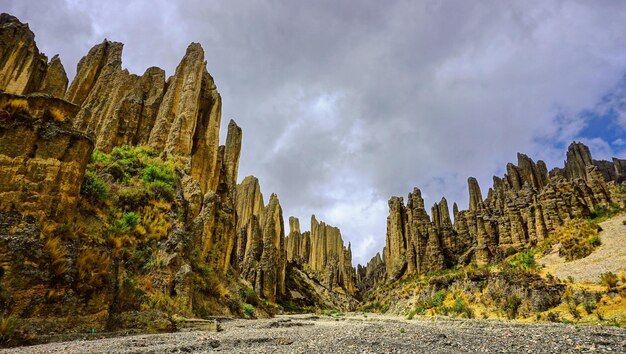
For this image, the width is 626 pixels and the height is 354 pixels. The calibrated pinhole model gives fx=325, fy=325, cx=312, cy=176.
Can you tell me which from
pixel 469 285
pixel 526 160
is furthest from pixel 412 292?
pixel 526 160

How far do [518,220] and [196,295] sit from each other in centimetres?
5358

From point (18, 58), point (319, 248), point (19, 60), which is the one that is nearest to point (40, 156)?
point (19, 60)

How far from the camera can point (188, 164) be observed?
29.3 metres

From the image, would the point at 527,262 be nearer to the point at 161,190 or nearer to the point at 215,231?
the point at 215,231

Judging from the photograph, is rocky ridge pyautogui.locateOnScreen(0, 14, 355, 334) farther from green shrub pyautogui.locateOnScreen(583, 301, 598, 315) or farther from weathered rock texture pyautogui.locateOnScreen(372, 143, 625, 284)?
weathered rock texture pyautogui.locateOnScreen(372, 143, 625, 284)

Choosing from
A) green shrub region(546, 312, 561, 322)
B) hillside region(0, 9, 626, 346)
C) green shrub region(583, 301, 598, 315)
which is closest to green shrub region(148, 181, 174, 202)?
hillside region(0, 9, 626, 346)

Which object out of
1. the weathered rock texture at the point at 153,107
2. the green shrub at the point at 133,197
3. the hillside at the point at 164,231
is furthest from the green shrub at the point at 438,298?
the green shrub at the point at 133,197

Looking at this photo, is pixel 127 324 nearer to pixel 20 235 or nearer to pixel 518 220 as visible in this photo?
pixel 20 235

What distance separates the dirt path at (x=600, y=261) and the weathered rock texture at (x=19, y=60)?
143 feet

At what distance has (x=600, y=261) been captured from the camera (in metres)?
28.0

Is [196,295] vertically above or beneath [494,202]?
beneath

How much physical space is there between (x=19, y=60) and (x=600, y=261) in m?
48.2

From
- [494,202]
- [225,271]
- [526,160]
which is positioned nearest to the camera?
[225,271]

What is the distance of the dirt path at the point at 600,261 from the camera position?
25459 mm
